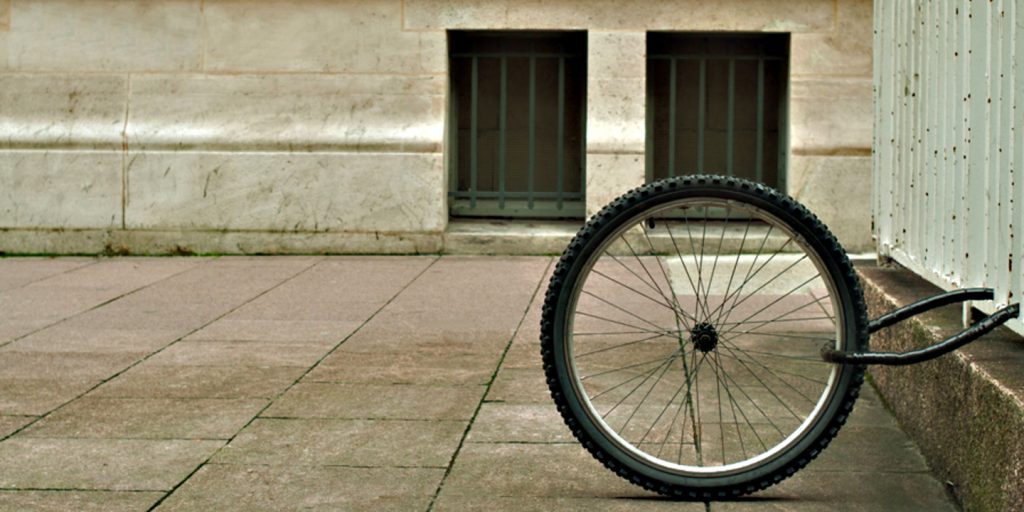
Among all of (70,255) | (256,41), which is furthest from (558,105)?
(70,255)

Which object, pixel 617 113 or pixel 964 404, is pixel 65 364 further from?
pixel 617 113

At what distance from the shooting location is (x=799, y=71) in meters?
10.5

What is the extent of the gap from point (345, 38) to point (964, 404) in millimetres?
7150

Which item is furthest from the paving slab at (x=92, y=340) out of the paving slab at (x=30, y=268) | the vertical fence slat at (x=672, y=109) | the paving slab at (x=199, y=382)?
the vertical fence slat at (x=672, y=109)

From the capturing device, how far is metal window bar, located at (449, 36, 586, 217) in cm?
1120

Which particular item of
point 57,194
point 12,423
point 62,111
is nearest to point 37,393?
point 12,423

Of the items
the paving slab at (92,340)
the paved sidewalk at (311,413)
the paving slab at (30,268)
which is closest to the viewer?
the paved sidewalk at (311,413)

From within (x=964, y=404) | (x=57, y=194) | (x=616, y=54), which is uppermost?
(x=616, y=54)

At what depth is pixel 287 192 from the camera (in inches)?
419

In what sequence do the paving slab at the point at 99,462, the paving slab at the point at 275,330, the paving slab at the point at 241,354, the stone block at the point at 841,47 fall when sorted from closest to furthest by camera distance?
1. the paving slab at the point at 99,462
2. the paving slab at the point at 241,354
3. the paving slab at the point at 275,330
4. the stone block at the point at 841,47

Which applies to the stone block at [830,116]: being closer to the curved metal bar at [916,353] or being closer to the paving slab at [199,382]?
the paving slab at [199,382]

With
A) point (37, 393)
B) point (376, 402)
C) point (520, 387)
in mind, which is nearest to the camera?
point (376, 402)

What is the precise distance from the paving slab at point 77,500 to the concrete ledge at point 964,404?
88.8 inches

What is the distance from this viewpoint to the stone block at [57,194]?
10703mm
